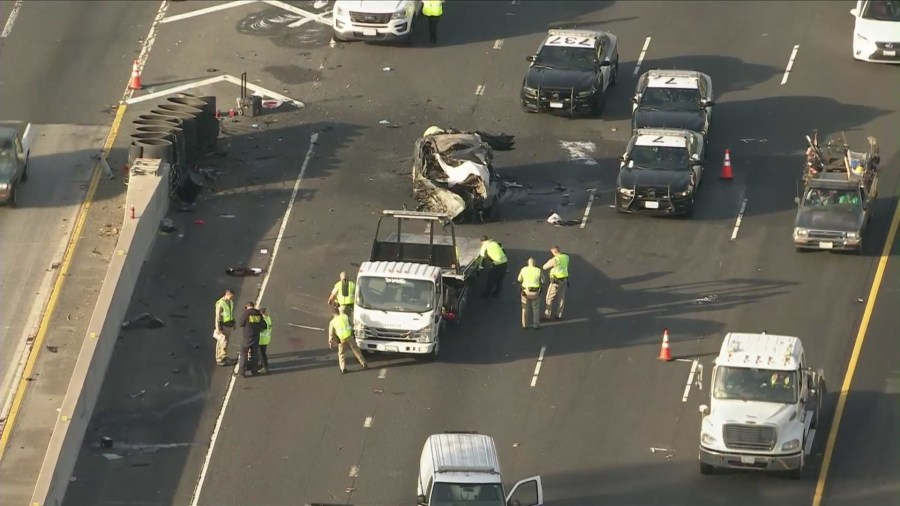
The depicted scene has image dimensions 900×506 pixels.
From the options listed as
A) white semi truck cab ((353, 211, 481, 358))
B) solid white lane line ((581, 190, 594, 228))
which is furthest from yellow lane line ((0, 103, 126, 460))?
A: solid white lane line ((581, 190, 594, 228))

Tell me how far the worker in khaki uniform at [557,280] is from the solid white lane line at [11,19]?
21137 mm

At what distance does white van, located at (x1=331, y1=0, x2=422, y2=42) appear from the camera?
61.4 m

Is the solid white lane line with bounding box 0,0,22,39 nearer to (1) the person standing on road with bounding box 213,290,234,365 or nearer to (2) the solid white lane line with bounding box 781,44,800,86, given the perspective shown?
(1) the person standing on road with bounding box 213,290,234,365

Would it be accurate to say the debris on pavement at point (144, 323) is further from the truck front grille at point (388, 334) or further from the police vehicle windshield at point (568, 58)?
the police vehicle windshield at point (568, 58)

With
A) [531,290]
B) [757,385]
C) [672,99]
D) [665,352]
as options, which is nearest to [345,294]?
[531,290]

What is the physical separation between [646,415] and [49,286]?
Answer: 14614 mm

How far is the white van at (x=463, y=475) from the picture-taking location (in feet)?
130

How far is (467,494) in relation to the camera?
130ft

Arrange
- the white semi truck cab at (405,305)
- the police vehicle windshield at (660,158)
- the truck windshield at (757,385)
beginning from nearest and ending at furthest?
the truck windshield at (757,385) → the white semi truck cab at (405,305) → the police vehicle windshield at (660,158)

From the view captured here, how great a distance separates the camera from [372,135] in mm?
58125

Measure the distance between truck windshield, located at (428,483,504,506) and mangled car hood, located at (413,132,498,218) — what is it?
1416 centimetres

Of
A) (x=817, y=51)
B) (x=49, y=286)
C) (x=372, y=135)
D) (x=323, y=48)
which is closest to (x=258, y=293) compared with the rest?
(x=49, y=286)

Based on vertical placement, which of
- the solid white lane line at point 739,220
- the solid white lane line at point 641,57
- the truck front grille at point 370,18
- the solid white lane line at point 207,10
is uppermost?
the truck front grille at point 370,18

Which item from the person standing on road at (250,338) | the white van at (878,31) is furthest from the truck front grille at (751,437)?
the white van at (878,31)
